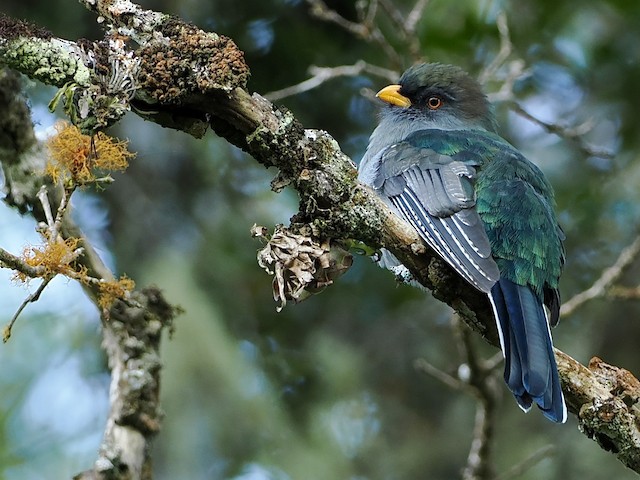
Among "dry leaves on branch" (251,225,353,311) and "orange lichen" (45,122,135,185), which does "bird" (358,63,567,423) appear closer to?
"dry leaves on branch" (251,225,353,311)

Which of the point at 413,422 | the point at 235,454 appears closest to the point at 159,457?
the point at 235,454

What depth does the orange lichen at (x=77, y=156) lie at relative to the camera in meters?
2.50

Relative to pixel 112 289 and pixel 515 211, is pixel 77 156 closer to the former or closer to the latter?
pixel 112 289

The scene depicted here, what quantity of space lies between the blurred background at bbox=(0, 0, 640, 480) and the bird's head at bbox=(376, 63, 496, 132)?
0.53 ft

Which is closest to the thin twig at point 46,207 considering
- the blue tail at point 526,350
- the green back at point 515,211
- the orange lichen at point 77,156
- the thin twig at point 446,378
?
the orange lichen at point 77,156

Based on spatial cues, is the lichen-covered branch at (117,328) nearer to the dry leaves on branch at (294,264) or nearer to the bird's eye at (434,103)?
the dry leaves on branch at (294,264)

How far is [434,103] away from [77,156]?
3.09 m

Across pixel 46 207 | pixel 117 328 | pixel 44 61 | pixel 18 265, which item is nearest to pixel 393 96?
pixel 117 328

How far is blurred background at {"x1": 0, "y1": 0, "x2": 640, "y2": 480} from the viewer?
4969mm

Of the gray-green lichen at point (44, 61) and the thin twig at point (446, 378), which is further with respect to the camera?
the thin twig at point (446, 378)

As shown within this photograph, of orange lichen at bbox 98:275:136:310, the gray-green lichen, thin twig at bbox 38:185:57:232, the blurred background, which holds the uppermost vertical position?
the blurred background

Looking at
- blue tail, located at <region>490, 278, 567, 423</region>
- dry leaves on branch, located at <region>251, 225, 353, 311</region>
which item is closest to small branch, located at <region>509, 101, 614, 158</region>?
blue tail, located at <region>490, 278, 567, 423</region>

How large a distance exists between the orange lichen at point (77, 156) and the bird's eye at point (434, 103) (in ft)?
9.70

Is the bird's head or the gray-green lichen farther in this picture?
the bird's head
